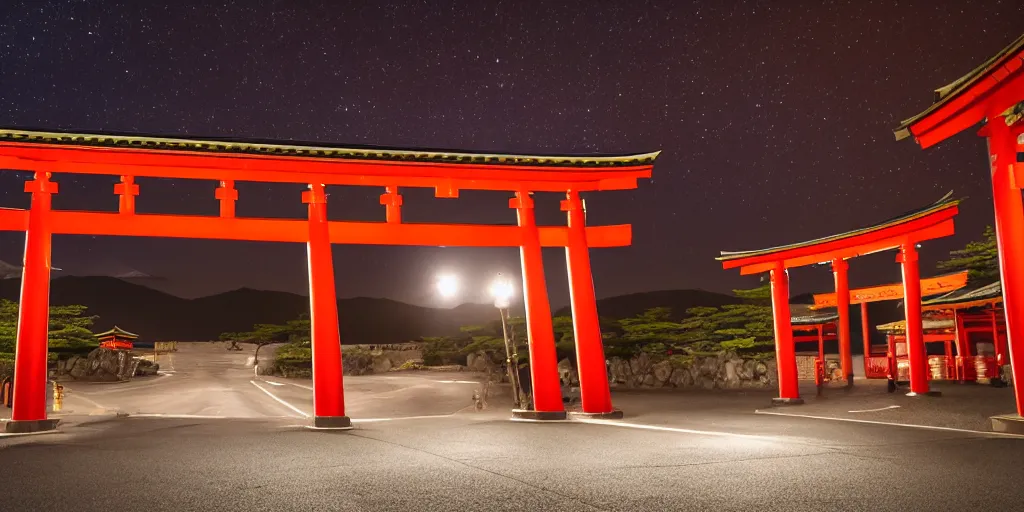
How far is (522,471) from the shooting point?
7039mm

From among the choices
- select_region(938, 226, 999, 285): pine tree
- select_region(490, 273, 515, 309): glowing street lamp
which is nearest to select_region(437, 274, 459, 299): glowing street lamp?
select_region(490, 273, 515, 309): glowing street lamp

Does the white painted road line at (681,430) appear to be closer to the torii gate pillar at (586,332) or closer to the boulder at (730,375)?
the torii gate pillar at (586,332)

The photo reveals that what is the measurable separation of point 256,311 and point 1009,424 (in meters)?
72.4

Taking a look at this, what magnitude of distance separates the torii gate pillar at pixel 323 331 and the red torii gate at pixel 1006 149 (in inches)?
441

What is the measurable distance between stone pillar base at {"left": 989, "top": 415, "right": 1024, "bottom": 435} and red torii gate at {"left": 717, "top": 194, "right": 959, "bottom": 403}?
8.17 m

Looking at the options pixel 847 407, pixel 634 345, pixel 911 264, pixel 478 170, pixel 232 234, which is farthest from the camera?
pixel 634 345

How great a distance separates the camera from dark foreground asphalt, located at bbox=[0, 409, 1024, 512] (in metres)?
5.52

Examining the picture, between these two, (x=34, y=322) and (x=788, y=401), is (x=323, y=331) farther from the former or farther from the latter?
(x=788, y=401)

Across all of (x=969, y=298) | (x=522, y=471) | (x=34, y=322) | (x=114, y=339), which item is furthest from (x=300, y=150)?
(x=114, y=339)

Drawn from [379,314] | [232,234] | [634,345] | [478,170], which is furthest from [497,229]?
[379,314]

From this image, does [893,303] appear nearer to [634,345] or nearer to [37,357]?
[634,345]

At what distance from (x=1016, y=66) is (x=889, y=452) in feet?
19.0

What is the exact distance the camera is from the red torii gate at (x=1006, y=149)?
10.1m

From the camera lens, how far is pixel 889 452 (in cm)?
830
